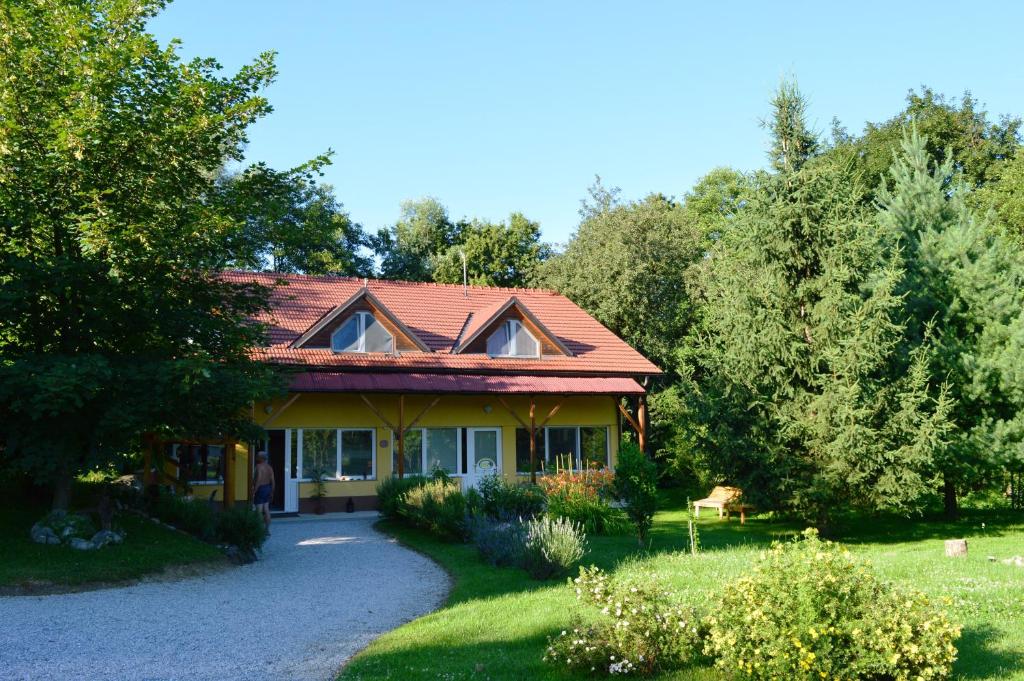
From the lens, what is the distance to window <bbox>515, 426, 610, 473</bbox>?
2467cm

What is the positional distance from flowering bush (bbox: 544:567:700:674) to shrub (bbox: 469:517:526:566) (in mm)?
4810

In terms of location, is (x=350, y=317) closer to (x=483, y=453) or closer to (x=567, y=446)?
(x=483, y=453)

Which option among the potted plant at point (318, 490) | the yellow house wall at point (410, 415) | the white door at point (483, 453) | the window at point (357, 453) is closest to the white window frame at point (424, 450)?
the yellow house wall at point (410, 415)

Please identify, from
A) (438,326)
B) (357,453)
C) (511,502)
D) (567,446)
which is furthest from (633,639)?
(438,326)

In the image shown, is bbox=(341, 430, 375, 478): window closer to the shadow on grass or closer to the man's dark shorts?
the man's dark shorts

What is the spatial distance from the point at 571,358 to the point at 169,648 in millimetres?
18355

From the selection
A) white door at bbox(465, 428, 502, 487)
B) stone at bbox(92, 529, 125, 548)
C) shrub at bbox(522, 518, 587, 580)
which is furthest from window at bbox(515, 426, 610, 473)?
stone at bbox(92, 529, 125, 548)

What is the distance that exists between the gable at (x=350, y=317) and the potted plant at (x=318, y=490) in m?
3.62

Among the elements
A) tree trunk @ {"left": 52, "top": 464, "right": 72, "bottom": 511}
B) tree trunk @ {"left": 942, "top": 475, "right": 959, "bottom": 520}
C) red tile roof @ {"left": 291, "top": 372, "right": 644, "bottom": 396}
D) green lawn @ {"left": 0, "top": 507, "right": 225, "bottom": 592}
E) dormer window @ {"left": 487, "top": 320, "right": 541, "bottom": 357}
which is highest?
dormer window @ {"left": 487, "top": 320, "right": 541, "bottom": 357}

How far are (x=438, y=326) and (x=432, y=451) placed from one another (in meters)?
4.25

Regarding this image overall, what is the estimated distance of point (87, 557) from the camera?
38.5 feet

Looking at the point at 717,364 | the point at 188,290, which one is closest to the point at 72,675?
the point at 188,290

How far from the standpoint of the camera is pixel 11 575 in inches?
420

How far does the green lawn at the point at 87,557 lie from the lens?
10805 mm
